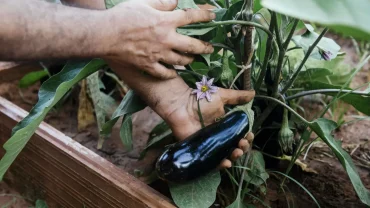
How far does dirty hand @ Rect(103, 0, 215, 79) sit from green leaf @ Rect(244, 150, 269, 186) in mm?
269

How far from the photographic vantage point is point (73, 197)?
1.14 m

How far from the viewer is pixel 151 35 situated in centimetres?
86

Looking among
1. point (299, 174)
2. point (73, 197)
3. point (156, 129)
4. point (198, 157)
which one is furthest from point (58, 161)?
point (299, 174)

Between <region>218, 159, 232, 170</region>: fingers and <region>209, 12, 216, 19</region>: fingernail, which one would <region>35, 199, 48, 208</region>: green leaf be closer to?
<region>218, 159, 232, 170</region>: fingers

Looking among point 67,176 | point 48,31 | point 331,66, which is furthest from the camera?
point 331,66

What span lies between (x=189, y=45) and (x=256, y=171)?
31 cm

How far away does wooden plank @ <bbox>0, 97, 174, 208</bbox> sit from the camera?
0.98 metres

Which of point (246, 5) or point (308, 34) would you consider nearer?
point (246, 5)

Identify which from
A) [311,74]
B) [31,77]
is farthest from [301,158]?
[31,77]

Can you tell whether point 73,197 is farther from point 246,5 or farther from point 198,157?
point 246,5

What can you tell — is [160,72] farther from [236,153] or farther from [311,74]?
[311,74]

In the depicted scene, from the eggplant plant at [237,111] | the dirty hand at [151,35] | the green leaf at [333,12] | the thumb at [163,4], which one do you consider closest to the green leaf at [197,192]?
the eggplant plant at [237,111]

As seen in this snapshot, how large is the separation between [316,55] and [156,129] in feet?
1.31

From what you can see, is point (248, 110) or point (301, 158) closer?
point (248, 110)
